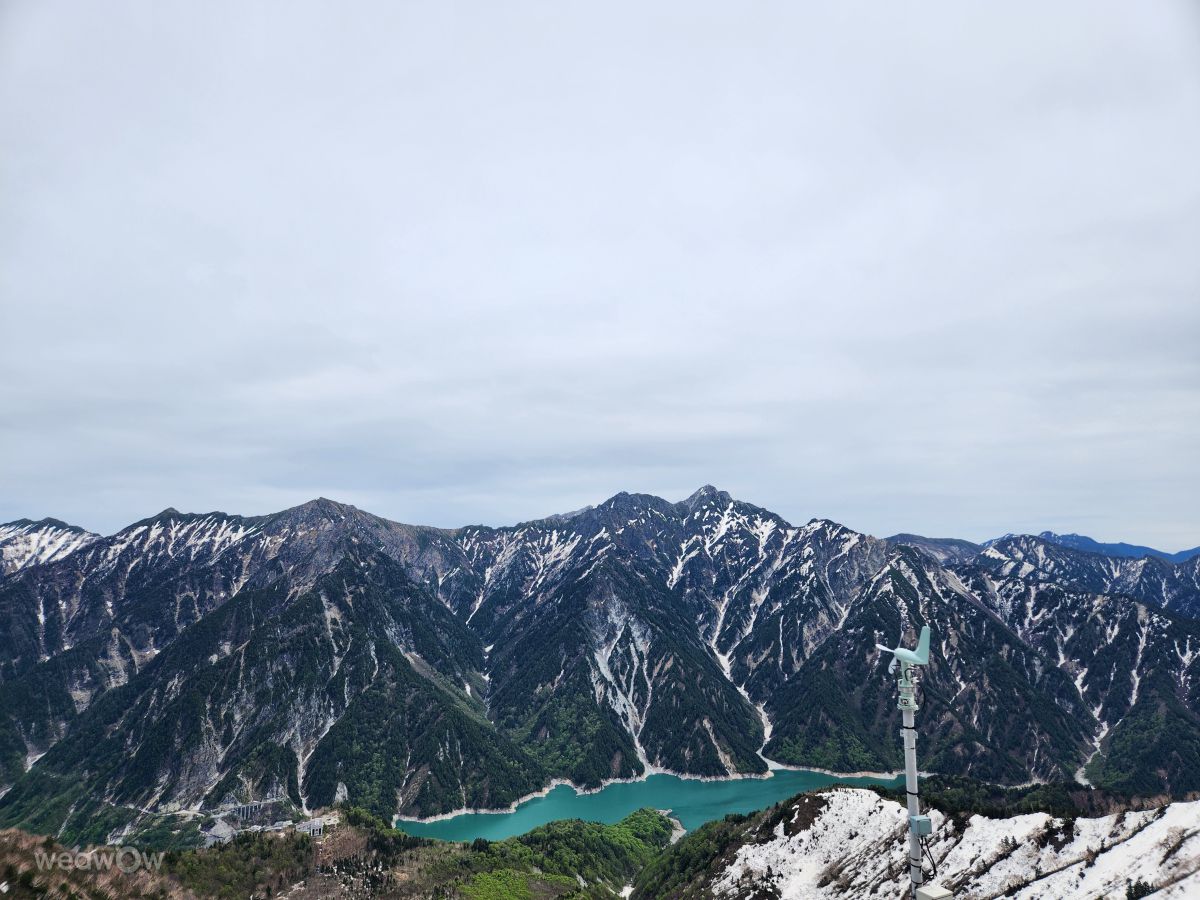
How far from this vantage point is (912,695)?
196ft

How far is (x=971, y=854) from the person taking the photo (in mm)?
86750

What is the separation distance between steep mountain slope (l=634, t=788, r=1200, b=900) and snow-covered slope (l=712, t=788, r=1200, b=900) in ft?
0.50

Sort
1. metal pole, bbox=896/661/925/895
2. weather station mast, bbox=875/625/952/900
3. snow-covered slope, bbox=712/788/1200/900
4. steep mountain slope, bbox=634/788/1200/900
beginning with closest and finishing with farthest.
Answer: weather station mast, bbox=875/625/952/900 → metal pole, bbox=896/661/925/895 → snow-covered slope, bbox=712/788/1200/900 → steep mountain slope, bbox=634/788/1200/900

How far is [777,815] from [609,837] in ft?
266

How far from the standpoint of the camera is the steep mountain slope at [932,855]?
2670 inches

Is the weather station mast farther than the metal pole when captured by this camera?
No

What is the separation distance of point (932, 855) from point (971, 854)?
713cm

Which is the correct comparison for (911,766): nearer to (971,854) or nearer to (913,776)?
(913,776)

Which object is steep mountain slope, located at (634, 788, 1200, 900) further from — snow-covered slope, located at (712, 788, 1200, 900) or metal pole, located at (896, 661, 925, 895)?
metal pole, located at (896, 661, 925, 895)

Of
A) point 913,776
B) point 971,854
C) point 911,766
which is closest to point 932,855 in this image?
point 971,854

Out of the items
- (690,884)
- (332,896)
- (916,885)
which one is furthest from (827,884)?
(332,896)

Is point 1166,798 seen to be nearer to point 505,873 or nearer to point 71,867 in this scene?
point 505,873

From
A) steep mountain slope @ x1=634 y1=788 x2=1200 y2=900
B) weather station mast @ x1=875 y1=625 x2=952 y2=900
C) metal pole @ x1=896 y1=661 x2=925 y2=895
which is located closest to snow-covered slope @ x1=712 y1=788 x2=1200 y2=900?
steep mountain slope @ x1=634 y1=788 x2=1200 y2=900

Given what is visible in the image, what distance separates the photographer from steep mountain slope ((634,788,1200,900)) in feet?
222
